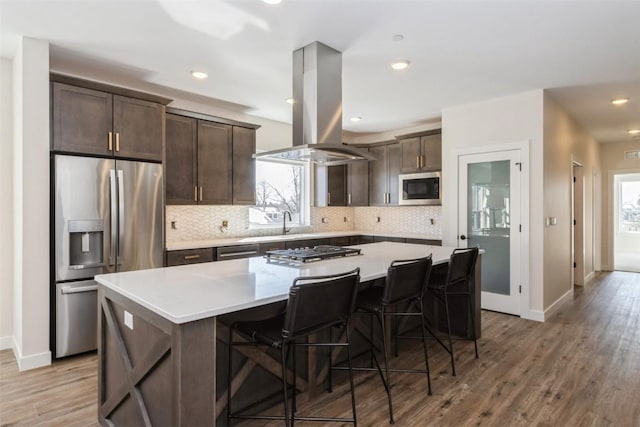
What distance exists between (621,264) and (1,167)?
1067 cm

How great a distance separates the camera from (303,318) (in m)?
1.80

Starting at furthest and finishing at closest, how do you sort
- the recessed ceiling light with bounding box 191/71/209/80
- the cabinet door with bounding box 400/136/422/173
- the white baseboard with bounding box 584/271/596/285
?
1. the white baseboard with bounding box 584/271/596/285
2. the cabinet door with bounding box 400/136/422/173
3. the recessed ceiling light with bounding box 191/71/209/80

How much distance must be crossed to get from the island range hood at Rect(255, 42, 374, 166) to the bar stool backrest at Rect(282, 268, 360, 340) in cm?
126

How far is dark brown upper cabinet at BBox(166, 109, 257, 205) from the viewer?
415 cm

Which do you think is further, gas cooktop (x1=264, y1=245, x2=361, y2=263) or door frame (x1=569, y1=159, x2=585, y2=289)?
door frame (x1=569, y1=159, x2=585, y2=289)

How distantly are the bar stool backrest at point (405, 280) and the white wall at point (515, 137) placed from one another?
2.35 meters

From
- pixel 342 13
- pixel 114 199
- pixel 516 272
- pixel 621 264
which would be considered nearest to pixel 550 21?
pixel 342 13

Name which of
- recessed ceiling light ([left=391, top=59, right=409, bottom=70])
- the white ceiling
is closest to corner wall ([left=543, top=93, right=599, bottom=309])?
the white ceiling

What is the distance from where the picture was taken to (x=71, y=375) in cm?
293

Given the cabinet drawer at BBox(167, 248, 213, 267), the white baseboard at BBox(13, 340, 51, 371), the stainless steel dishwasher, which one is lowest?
the white baseboard at BBox(13, 340, 51, 371)

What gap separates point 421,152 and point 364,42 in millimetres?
2772

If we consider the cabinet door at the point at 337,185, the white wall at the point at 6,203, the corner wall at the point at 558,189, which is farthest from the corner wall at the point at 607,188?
the white wall at the point at 6,203

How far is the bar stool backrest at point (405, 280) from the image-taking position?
2.34m

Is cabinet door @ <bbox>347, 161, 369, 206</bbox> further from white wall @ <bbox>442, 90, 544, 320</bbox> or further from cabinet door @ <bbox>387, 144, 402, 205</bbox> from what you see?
white wall @ <bbox>442, 90, 544, 320</bbox>
